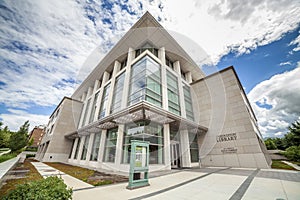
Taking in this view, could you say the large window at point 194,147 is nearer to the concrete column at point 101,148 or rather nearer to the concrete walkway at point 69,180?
the concrete column at point 101,148

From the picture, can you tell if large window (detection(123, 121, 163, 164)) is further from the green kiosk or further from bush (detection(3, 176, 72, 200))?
bush (detection(3, 176, 72, 200))

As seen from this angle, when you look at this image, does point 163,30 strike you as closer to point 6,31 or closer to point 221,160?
point 6,31

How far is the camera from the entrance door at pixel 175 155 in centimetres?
1238

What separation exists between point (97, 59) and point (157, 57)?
931cm

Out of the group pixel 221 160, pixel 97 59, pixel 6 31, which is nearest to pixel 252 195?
pixel 6 31

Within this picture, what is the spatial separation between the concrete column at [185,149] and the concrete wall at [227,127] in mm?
2976

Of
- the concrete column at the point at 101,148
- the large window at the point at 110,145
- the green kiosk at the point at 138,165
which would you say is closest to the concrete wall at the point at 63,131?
the concrete column at the point at 101,148

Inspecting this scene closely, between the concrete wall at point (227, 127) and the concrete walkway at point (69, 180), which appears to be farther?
the concrete wall at point (227, 127)

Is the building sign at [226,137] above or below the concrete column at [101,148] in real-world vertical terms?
above

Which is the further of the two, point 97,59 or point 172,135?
point 97,59

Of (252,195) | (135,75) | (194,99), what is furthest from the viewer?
(194,99)

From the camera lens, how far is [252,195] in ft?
13.5

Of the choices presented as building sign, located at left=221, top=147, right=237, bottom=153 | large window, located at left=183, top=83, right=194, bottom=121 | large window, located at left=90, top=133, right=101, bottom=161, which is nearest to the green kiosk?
→ large window, located at left=90, top=133, right=101, bottom=161

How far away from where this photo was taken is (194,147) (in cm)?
→ 1477
